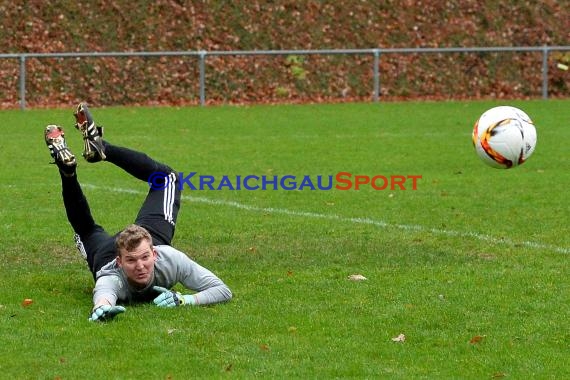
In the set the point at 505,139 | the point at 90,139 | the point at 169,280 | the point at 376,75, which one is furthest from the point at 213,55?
the point at 169,280

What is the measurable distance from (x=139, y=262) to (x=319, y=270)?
199cm

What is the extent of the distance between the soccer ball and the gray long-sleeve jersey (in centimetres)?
392

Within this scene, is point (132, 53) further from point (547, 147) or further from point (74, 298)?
point (74, 298)

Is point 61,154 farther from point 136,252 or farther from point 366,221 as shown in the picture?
point 366,221

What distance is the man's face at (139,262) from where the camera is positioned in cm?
779

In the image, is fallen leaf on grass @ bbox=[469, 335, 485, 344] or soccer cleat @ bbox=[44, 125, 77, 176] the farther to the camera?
soccer cleat @ bbox=[44, 125, 77, 176]

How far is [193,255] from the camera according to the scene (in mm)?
10203

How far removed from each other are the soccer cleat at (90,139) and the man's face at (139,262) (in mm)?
1650

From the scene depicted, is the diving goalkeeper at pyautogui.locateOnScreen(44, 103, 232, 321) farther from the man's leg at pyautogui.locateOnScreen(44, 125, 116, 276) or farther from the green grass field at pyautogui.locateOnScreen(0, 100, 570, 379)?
the green grass field at pyautogui.locateOnScreen(0, 100, 570, 379)

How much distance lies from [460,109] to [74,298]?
18.9 metres

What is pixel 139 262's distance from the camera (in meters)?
7.82

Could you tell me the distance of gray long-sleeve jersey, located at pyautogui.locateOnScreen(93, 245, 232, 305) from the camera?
314 inches

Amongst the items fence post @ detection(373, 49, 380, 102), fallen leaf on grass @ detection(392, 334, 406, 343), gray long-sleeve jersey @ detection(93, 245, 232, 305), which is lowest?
fallen leaf on grass @ detection(392, 334, 406, 343)

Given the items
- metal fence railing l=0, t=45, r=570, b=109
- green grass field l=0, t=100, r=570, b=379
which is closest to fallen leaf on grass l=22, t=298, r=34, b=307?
green grass field l=0, t=100, r=570, b=379
